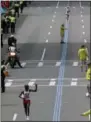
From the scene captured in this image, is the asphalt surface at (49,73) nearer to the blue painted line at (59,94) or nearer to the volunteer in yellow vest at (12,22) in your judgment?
the blue painted line at (59,94)

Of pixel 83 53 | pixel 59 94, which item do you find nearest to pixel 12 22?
pixel 83 53

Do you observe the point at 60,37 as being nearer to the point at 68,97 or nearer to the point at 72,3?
the point at 68,97

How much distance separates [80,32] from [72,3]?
1138 inches

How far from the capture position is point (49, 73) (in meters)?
38.0

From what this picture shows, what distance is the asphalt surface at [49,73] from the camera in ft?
90.8

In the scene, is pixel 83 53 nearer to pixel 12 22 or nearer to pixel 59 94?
pixel 59 94

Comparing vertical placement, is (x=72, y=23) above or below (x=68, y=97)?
below

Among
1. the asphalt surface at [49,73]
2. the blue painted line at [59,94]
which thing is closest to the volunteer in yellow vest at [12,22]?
the asphalt surface at [49,73]

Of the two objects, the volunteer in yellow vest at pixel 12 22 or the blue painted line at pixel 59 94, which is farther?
the volunteer in yellow vest at pixel 12 22

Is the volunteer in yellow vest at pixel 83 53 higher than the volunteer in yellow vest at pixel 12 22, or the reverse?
the volunteer in yellow vest at pixel 83 53

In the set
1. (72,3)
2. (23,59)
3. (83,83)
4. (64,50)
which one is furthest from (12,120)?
(72,3)

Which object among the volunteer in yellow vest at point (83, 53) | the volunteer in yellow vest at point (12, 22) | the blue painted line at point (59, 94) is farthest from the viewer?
the volunteer in yellow vest at point (12, 22)

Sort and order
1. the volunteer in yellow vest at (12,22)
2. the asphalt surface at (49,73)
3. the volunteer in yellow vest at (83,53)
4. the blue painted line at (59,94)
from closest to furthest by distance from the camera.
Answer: the blue painted line at (59,94) < the asphalt surface at (49,73) < the volunteer in yellow vest at (83,53) < the volunteer in yellow vest at (12,22)

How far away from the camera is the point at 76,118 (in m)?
26.0
